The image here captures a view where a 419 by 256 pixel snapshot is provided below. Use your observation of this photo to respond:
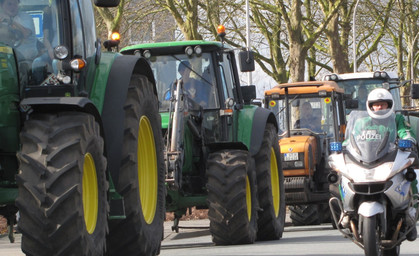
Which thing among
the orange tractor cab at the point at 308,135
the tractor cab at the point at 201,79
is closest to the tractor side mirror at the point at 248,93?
the tractor cab at the point at 201,79

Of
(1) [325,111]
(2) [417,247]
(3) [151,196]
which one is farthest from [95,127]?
(1) [325,111]

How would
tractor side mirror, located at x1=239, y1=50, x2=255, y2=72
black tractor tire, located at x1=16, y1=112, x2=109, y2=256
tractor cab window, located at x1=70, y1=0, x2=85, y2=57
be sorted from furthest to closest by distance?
1. tractor side mirror, located at x1=239, y1=50, x2=255, y2=72
2. tractor cab window, located at x1=70, y1=0, x2=85, y2=57
3. black tractor tire, located at x1=16, y1=112, x2=109, y2=256

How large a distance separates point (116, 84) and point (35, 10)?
3.17 ft

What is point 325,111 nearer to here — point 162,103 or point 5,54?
point 162,103

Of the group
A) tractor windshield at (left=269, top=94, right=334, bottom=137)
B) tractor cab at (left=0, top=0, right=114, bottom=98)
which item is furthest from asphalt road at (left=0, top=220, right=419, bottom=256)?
tractor cab at (left=0, top=0, right=114, bottom=98)

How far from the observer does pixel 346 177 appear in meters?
9.89

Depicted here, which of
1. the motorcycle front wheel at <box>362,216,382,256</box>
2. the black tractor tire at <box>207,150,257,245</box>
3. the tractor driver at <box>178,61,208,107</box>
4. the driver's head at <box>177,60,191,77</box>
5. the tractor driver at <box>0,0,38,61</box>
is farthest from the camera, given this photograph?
the driver's head at <box>177,60,191,77</box>

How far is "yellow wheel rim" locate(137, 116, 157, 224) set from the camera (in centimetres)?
962

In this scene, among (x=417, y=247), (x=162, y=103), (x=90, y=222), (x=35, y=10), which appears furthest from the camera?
(x=162, y=103)

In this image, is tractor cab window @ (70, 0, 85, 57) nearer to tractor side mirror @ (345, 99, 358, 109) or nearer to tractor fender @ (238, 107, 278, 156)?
tractor fender @ (238, 107, 278, 156)

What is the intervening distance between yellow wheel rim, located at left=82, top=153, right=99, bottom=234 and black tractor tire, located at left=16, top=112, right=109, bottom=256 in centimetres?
10

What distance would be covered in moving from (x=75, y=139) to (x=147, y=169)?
2.30 metres

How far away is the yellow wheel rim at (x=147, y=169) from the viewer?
31.5ft

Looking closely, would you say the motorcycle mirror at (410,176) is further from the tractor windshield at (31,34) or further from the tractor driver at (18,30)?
the tractor driver at (18,30)
